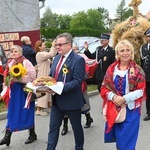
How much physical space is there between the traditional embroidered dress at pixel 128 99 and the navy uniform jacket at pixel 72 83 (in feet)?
1.28

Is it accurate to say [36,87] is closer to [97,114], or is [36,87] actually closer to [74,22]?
[97,114]

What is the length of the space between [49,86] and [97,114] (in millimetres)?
3430

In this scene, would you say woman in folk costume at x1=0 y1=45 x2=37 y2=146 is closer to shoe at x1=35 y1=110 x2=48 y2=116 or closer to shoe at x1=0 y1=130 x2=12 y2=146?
shoe at x1=0 y1=130 x2=12 y2=146

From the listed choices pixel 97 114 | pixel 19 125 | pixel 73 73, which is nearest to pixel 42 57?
pixel 97 114

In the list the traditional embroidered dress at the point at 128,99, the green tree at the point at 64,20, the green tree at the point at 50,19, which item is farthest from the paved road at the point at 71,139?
the green tree at the point at 64,20

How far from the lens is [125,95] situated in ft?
12.4

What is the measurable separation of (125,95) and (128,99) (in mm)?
72

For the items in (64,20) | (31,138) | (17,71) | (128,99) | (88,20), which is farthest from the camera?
(64,20)

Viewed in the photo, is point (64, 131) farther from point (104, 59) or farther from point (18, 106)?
point (104, 59)

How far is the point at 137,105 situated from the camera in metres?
3.83

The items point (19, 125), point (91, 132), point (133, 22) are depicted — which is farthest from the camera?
point (133, 22)

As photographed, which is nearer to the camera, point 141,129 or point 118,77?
point 118,77

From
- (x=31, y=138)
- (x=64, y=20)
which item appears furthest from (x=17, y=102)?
(x=64, y=20)

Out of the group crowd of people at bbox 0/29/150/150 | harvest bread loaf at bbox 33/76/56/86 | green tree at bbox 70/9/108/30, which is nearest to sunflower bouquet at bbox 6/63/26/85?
crowd of people at bbox 0/29/150/150
